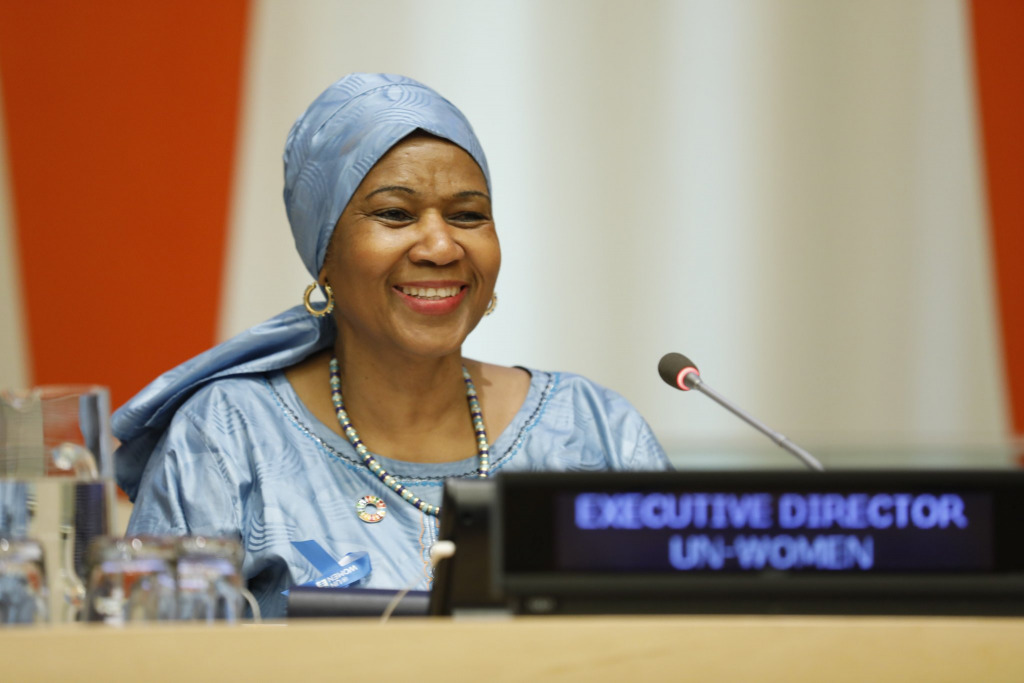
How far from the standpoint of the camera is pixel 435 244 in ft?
6.04

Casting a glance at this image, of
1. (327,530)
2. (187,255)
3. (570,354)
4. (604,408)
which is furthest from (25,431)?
(570,354)

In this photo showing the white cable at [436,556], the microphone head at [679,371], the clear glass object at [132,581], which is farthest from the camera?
the microphone head at [679,371]

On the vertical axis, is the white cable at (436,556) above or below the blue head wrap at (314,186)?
below

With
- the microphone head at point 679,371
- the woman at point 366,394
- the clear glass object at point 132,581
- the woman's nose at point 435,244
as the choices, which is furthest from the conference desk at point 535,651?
the woman's nose at point 435,244

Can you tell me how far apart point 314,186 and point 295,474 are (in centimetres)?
47

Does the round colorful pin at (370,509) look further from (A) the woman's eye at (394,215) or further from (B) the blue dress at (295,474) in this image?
(A) the woman's eye at (394,215)

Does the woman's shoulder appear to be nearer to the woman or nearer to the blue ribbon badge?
the woman

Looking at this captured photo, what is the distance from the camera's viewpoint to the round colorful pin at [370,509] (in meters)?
1.75

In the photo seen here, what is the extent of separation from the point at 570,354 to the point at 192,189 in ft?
3.47

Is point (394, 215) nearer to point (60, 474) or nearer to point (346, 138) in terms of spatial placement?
point (346, 138)

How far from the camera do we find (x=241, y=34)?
3.06 metres

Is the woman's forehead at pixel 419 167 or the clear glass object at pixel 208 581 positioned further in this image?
the woman's forehead at pixel 419 167

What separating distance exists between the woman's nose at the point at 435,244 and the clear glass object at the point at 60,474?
788 millimetres

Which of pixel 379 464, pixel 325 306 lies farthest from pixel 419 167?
pixel 379 464
